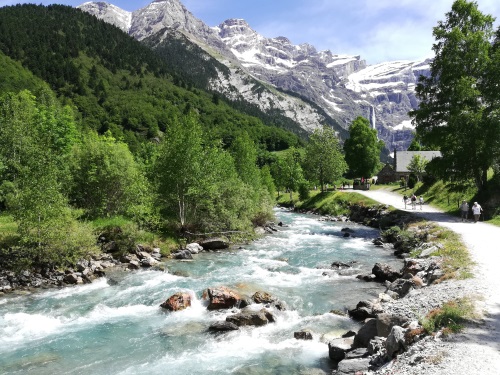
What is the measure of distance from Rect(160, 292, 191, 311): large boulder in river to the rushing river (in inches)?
20.4

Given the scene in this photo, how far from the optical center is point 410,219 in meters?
42.6

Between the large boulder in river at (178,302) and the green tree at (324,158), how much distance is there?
63305mm

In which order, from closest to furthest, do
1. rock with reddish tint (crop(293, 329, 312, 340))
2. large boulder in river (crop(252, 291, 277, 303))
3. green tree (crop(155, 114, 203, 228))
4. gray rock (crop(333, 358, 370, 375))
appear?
gray rock (crop(333, 358, 370, 375))
rock with reddish tint (crop(293, 329, 312, 340))
large boulder in river (crop(252, 291, 277, 303))
green tree (crop(155, 114, 203, 228))

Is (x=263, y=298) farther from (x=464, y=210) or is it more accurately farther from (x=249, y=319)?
(x=464, y=210)

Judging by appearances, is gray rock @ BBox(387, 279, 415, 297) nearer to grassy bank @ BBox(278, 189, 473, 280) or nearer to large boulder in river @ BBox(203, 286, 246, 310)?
grassy bank @ BBox(278, 189, 473, 280)

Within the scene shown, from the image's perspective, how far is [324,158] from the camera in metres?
80.9

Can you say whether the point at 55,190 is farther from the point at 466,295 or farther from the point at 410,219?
the point at 410,219

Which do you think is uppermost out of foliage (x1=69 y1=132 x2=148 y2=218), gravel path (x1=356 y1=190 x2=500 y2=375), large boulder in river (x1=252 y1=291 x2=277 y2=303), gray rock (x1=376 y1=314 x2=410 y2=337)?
foliage (x1=69 y1=132 x2=148 y2=218)

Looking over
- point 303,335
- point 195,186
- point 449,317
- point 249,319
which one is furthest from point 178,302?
point 195,186

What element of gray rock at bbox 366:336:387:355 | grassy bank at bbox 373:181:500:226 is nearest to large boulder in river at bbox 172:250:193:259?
gray rock at bbox 366:336:387:355

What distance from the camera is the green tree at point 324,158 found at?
8056 centimetres

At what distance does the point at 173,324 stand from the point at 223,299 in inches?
128

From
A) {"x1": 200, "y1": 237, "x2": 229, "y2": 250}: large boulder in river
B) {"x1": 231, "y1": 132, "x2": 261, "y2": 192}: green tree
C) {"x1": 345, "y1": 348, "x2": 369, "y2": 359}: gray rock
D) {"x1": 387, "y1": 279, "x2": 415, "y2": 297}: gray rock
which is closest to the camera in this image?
{"x1": 345, "y1": 348, "x2": 369, "y2": 359}: gray rock

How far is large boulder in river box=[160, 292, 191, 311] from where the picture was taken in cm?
2108
